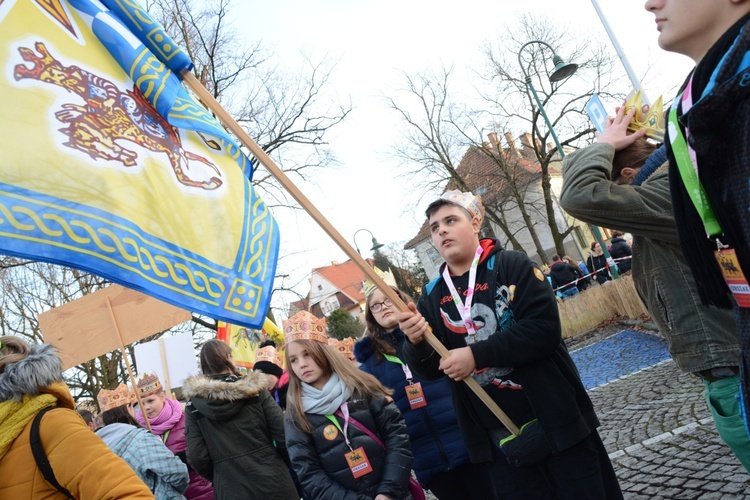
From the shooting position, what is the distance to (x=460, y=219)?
2.98 metres

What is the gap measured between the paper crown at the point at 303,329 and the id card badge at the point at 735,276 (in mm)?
3164

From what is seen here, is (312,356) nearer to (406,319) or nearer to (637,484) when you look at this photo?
(406,319)

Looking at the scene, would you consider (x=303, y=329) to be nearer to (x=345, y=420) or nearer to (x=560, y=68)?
(x=345, y=420)

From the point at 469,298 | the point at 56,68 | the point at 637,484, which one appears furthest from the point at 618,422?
the point at 56,68

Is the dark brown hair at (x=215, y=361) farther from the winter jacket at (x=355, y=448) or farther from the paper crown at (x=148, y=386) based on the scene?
the paper crown at (x=148, y=386)

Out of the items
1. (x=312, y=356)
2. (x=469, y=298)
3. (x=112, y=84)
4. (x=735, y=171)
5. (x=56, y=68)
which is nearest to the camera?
(x=735, y=171)

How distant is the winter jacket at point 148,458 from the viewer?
4.53 m

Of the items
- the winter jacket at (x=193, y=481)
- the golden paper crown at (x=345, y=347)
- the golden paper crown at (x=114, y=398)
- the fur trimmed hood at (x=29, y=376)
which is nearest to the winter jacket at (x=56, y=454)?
the fur trimmed hood at (x=29, y=376)

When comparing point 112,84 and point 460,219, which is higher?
point 112,84

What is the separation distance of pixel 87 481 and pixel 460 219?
1940 mm

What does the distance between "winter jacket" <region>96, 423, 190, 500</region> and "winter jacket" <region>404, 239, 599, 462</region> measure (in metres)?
2.63

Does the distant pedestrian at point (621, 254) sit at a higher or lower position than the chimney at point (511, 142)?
lower

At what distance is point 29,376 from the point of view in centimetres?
228

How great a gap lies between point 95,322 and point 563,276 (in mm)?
14520
